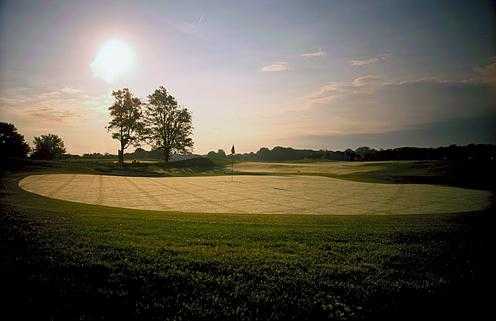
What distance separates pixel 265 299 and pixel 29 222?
11.4 metres

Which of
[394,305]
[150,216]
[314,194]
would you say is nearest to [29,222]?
[150,216]

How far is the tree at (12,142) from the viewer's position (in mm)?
80625

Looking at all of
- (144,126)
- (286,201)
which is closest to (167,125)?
(144,126)

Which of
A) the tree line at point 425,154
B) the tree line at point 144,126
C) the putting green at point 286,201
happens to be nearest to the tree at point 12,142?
the tree line at point 144,126

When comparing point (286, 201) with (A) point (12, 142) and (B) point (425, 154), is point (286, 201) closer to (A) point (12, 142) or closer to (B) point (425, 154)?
(B) point (425, 154)

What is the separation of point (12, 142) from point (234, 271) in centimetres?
9806

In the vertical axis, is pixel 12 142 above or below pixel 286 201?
above

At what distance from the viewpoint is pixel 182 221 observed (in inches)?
620

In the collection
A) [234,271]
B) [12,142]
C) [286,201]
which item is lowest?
[286,201]

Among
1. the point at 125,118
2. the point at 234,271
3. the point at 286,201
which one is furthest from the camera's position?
the point at 125,118

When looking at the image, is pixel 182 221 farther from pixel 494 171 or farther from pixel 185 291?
pixel 494 171

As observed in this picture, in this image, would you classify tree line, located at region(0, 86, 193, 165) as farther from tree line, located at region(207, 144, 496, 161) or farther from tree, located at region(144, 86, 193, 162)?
tree line, located at region(207, 144, 496, 161)

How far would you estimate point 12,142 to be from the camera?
276ft

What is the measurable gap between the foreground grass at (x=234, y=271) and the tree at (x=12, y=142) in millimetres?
83135
